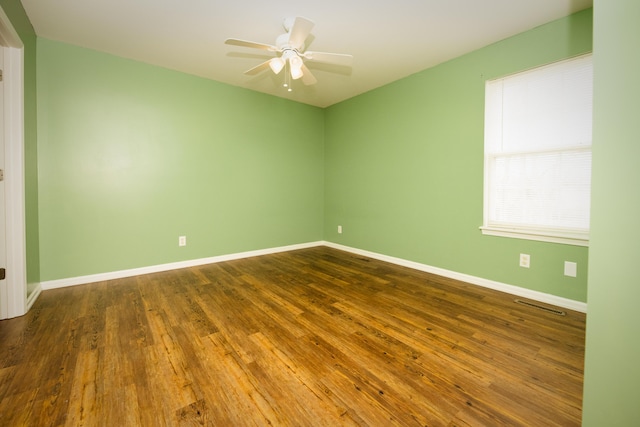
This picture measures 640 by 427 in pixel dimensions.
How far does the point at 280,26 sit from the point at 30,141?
2.44 metres

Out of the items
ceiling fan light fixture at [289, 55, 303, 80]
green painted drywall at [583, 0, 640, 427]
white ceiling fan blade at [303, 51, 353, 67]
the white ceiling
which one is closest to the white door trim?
the white ceiling

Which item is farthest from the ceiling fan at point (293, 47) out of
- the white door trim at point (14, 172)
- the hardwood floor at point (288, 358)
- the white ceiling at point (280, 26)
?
the hardwood floor at point (288, 358)

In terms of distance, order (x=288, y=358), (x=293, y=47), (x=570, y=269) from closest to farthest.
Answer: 1. (x=288, y=358)
2. (x=293, y=47)
3. (x=570, y=269)

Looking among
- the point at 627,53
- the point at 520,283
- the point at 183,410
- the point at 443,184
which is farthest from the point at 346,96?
the point at 183,410

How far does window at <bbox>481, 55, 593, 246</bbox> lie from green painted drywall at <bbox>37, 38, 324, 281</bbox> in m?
2.88

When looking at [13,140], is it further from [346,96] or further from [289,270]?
[346,96]

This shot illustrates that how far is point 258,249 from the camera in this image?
4215mm

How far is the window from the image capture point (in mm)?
2289

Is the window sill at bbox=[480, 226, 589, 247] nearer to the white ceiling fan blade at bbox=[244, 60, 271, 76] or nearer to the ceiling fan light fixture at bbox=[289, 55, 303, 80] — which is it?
the ceiling fan light fixture at bbox=[289, 55, 303, 80]

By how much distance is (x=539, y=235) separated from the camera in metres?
2.50

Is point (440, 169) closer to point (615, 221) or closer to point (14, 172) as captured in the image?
point (615, 221)

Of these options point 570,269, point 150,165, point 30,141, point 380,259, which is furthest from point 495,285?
point 30,141

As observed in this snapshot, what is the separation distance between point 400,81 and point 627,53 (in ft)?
9.98

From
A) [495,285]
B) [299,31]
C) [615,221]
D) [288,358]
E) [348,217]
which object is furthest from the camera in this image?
[348,217]
